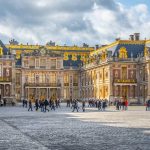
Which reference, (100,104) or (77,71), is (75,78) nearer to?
Result: (77,71)

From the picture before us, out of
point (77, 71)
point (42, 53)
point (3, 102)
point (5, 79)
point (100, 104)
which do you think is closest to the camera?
point (100, 104)

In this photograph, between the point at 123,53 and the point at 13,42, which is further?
the point at 13,42

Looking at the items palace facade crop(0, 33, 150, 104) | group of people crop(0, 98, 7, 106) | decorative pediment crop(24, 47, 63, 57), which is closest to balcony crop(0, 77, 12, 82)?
palace facade crop(0, 33, 150, 104)

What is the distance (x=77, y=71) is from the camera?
97.6 metres

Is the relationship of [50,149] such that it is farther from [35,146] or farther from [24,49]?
[24,49]

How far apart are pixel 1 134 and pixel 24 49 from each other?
7956 centimetres

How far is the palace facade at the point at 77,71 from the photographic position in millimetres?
77375

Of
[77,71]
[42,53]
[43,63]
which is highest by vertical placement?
[42,53]

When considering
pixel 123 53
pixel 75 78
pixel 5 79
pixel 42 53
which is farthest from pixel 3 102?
pixel 75 78

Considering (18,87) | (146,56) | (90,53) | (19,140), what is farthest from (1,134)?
(90,53)

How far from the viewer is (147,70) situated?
2923 inches

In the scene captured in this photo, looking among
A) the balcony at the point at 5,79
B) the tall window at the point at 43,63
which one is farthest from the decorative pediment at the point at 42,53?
the balcony at the point at 5,79

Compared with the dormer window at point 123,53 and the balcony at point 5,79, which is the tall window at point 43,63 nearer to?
the balcony at point 5,79

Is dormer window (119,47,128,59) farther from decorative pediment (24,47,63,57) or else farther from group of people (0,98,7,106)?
decorative pediment (24,47,63,57)
